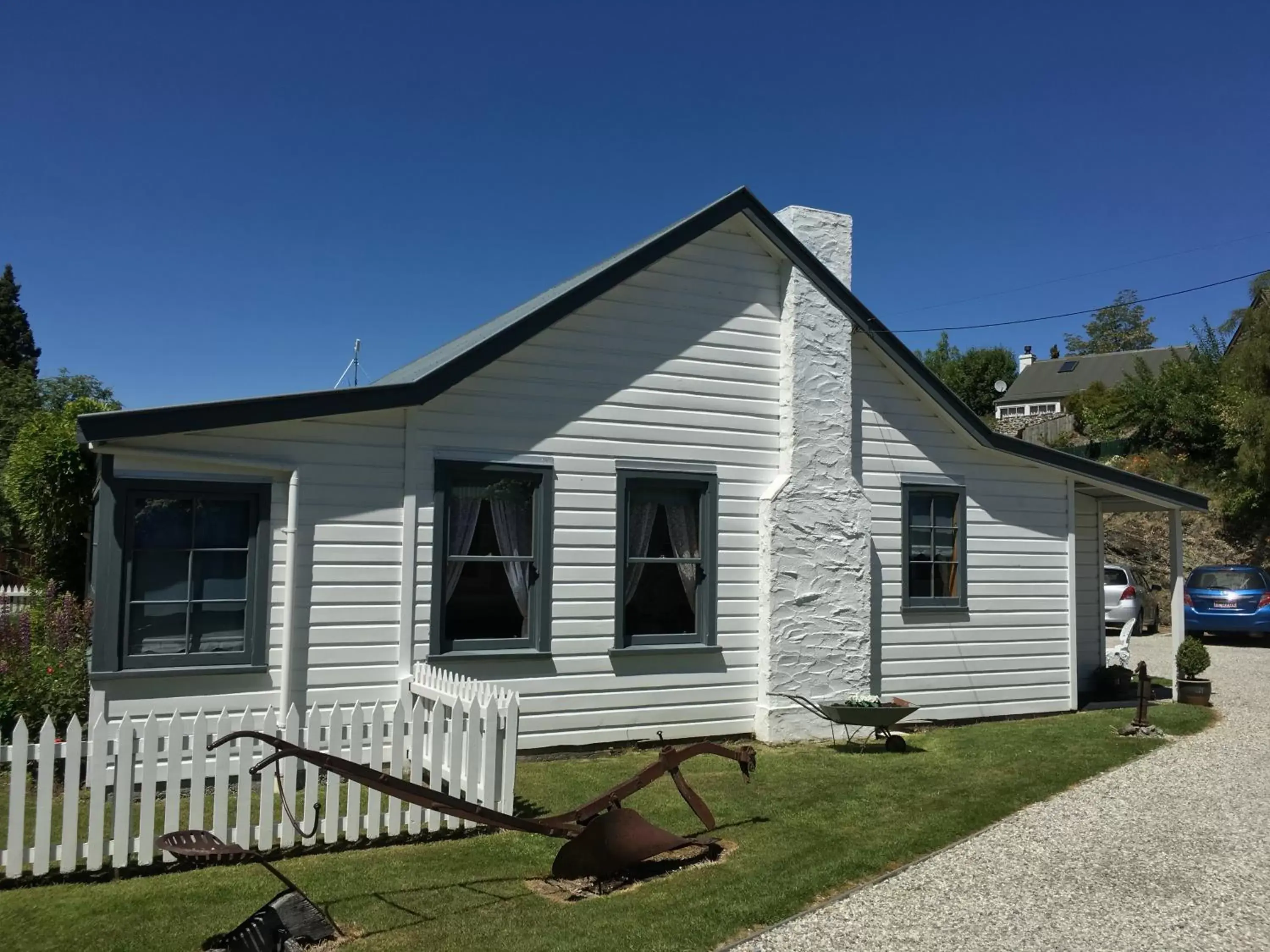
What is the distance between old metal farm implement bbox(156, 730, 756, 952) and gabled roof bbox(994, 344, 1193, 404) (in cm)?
5864

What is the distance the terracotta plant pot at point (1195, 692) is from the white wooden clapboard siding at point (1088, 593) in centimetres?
109

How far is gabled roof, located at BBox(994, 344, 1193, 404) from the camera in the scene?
2360 inches

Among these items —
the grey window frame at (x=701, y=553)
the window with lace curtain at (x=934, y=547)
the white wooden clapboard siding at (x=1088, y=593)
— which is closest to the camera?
the grey window frame at (x=701, y=553)

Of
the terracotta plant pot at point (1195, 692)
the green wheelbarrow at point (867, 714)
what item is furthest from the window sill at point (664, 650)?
the terracotta plant pot at point (1195, 692)

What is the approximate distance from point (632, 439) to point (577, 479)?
761mm

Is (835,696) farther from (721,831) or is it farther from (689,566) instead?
(721,831)

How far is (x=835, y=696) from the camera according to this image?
418 inches

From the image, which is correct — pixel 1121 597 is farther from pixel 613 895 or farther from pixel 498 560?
pixel 613 895

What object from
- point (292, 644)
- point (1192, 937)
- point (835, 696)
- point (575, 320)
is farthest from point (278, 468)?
point (1192, 937)

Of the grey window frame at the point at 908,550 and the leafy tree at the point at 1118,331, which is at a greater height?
the leafy tree at the point at 1118,331

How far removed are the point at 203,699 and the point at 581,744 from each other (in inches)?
137

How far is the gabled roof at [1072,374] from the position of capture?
5994 centimetres

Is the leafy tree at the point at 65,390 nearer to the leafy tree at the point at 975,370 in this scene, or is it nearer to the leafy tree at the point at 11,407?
the leafy tree at the point at 11,407

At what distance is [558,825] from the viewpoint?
228 inches
